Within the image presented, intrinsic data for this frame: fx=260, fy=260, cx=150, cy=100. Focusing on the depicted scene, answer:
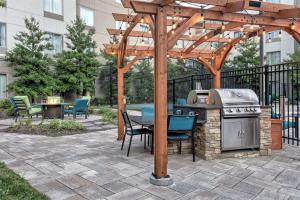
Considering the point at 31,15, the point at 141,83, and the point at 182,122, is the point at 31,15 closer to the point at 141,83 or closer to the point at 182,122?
the point at 141,83

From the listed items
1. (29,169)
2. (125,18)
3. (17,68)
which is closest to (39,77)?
(17,68)

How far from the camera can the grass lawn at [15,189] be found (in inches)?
124

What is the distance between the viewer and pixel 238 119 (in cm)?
509

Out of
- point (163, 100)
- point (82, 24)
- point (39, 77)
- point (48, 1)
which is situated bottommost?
point (163, 100)

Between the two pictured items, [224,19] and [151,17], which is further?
[224,19]

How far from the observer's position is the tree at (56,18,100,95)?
1558 centimetres

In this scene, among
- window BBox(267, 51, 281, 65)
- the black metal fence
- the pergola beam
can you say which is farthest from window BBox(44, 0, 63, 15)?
window BBox(267, 51, 281, 65)

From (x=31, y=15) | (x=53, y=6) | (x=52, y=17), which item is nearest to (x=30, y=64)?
(x=31, y=15)

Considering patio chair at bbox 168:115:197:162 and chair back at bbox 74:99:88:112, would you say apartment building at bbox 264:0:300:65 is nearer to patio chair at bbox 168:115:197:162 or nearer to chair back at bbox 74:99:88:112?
chair back at bbox 74:99:88:112

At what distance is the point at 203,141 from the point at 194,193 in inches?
69.0

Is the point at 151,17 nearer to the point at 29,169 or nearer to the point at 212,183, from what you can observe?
the point at 212,183

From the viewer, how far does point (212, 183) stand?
3686 mm

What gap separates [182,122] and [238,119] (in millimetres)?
1177

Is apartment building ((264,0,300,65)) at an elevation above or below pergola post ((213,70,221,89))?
above
